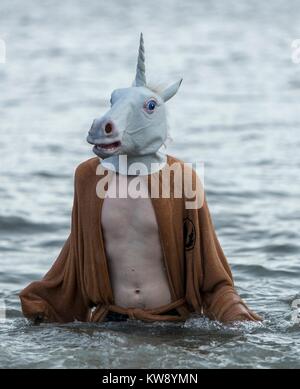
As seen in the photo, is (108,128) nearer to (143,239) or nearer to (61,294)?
(143,239)

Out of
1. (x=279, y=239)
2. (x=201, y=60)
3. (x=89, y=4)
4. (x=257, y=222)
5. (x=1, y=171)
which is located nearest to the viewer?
(x=279, y=239)

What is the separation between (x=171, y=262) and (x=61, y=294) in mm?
692

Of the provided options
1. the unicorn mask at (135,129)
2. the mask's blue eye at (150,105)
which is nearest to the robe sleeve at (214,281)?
the unicorn mask at (135,129)

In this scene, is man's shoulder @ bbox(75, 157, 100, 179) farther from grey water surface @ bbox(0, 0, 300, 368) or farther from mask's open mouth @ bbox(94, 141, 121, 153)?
grey water surface @ bbox(0, 0, 300, 368)

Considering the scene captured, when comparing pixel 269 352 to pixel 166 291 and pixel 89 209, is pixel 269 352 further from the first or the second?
pixel 89 209

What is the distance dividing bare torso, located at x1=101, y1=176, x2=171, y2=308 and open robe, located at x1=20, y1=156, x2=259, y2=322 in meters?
0.04

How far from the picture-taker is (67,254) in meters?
6.60

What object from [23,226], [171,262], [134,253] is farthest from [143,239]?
[23,226]

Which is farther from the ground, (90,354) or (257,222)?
(257,222)

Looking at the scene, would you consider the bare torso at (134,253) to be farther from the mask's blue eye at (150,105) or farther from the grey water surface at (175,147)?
the mask's blue eye at (150,105)

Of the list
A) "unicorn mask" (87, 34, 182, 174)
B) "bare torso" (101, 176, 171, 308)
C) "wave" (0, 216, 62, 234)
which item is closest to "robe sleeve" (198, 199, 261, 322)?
"bare torso" (101, 176, 171, 308)
